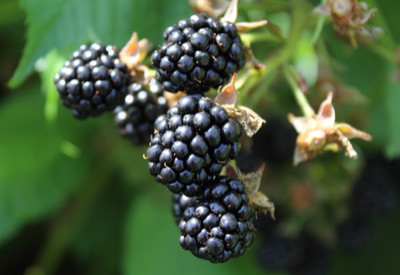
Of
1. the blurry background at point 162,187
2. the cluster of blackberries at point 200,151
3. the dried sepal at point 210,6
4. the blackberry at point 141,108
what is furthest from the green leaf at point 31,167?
the cluster of blackberries at point 200,151

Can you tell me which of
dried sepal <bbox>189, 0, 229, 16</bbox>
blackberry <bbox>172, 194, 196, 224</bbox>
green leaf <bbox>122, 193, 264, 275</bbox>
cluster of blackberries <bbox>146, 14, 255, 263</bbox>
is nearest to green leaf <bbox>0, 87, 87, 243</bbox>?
green leaf <bbox>122, 193, 264, 275</bbox>

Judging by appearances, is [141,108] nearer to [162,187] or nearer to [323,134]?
[323,134]

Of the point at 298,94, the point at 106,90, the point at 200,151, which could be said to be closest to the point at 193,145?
the point at 200,151

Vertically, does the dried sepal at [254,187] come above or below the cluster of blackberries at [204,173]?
below

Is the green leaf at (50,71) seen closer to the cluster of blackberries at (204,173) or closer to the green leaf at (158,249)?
the green leaf at (158,249)

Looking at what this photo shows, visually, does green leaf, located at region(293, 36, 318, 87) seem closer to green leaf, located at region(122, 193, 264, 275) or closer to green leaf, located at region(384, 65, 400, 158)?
green leaf, located at region(384, 65, 400, 158)

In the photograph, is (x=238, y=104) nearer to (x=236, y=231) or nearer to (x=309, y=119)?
(x=309, y=119)

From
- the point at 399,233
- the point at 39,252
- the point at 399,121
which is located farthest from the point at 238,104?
the point at 39,252

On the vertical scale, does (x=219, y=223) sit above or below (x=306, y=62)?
above
